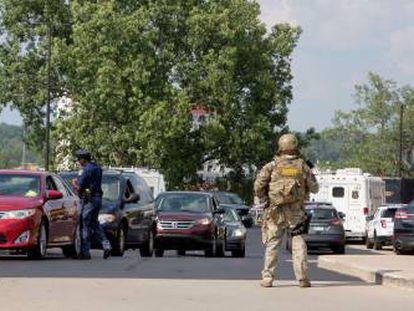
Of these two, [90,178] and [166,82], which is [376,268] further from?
[166,82]

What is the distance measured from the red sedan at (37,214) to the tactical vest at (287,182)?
19.1ft

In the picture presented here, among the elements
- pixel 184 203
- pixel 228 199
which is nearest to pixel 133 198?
pixel 184 203

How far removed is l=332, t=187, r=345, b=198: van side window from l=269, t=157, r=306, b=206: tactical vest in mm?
35443

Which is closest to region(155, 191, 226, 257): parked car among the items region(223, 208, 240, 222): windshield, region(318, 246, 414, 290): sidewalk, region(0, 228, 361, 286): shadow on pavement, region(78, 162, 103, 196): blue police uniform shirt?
region(223, 208, 240, 222): windshield

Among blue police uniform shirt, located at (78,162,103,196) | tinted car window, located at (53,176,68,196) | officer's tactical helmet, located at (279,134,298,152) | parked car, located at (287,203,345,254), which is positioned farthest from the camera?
parked car, located at (287,203,345,254)

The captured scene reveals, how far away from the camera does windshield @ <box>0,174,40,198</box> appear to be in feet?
66.9

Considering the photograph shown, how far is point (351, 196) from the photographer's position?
50.1 metres

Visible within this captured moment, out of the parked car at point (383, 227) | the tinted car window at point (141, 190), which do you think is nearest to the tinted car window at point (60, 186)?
the tinted car window at point (141, 190)

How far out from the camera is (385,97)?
119250mm

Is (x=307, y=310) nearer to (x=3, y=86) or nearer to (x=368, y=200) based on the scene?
(x=368, y=200)

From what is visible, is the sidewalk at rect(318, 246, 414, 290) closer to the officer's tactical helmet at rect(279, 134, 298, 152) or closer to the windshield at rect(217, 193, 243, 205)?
the officer's tactical helmet at rect(279, 134, 298, 152)

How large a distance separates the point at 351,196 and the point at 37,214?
31.6m

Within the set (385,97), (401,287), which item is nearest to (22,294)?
(401,287)

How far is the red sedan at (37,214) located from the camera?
19.5 meters
